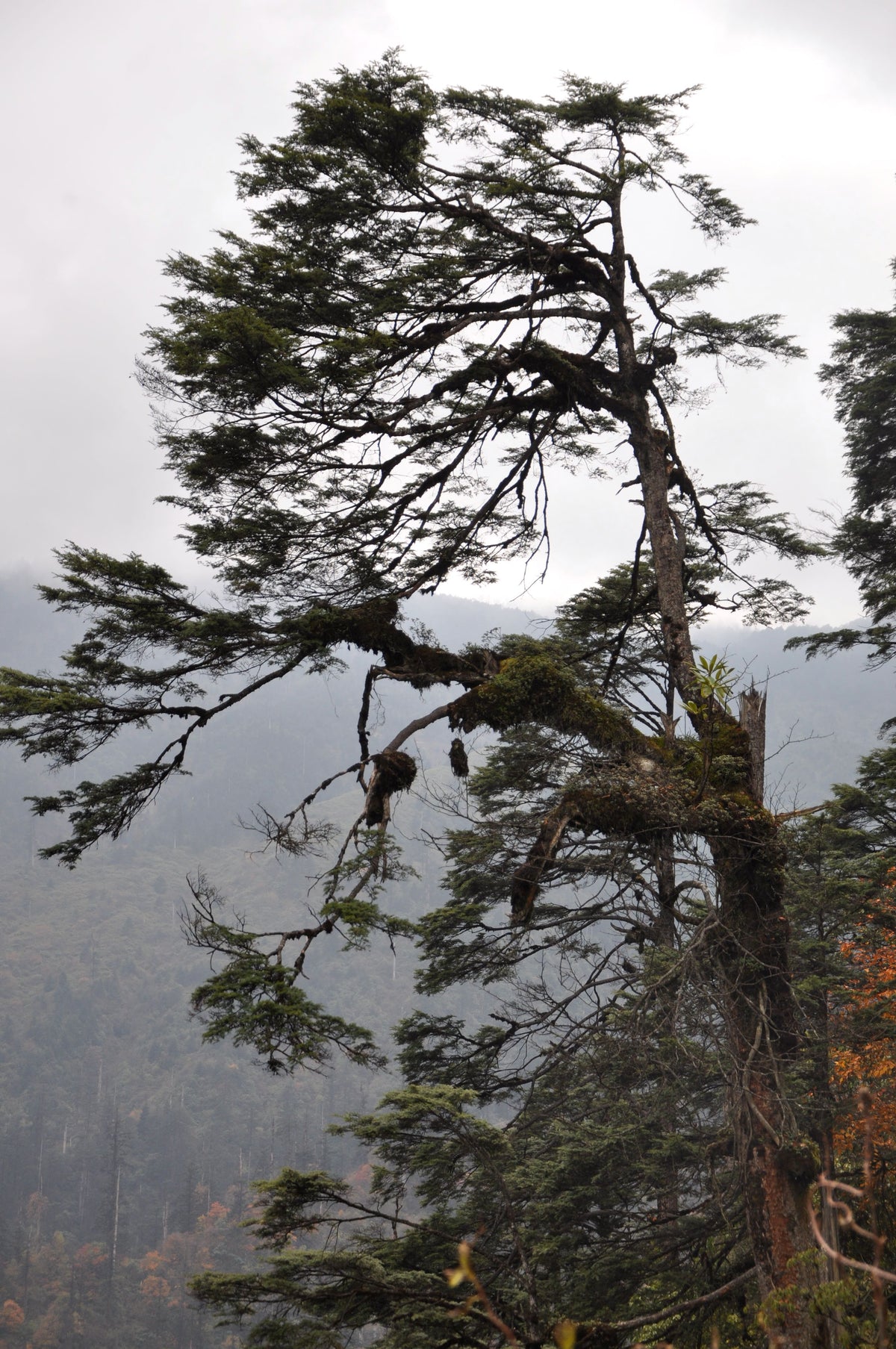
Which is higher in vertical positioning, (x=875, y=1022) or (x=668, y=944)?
(x=668, y=944)

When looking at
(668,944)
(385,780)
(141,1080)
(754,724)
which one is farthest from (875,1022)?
(141,1080)

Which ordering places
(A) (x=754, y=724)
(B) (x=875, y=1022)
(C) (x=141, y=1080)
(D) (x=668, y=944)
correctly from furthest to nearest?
(C) (x=141, y=1080)
(B) (x=875, y=1022)
(D) (x=668, y=944)
(A) (x=754, y=724)

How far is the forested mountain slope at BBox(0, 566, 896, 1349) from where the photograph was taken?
7469 centimetres

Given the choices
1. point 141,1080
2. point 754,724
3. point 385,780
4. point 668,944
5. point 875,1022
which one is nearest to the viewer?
point 385,780

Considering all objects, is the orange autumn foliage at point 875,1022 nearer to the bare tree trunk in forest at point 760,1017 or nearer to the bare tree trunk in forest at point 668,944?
the bare tree trunk in forest at point 668,944

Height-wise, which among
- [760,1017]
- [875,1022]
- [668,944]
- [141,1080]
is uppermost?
[141,1080]

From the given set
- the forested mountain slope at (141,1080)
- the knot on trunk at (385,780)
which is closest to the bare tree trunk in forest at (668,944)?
the knot on trunk at (385,780)

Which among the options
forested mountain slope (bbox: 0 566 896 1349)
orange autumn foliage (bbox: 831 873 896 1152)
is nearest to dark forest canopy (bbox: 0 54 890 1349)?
orange autumn foliage (bbox: 831 873 896 1152)

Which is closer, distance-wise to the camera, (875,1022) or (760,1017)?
(760,1017)

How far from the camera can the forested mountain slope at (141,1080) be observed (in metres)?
74.7

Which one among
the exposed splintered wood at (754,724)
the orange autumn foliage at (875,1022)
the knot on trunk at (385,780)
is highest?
the exposed splintered wood at (754,724)

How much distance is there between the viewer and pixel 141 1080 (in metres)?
123

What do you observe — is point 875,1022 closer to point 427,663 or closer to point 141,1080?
point 427,663

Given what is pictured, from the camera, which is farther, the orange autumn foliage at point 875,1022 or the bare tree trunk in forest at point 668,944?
the orange autumn foliage at point 875,1022
